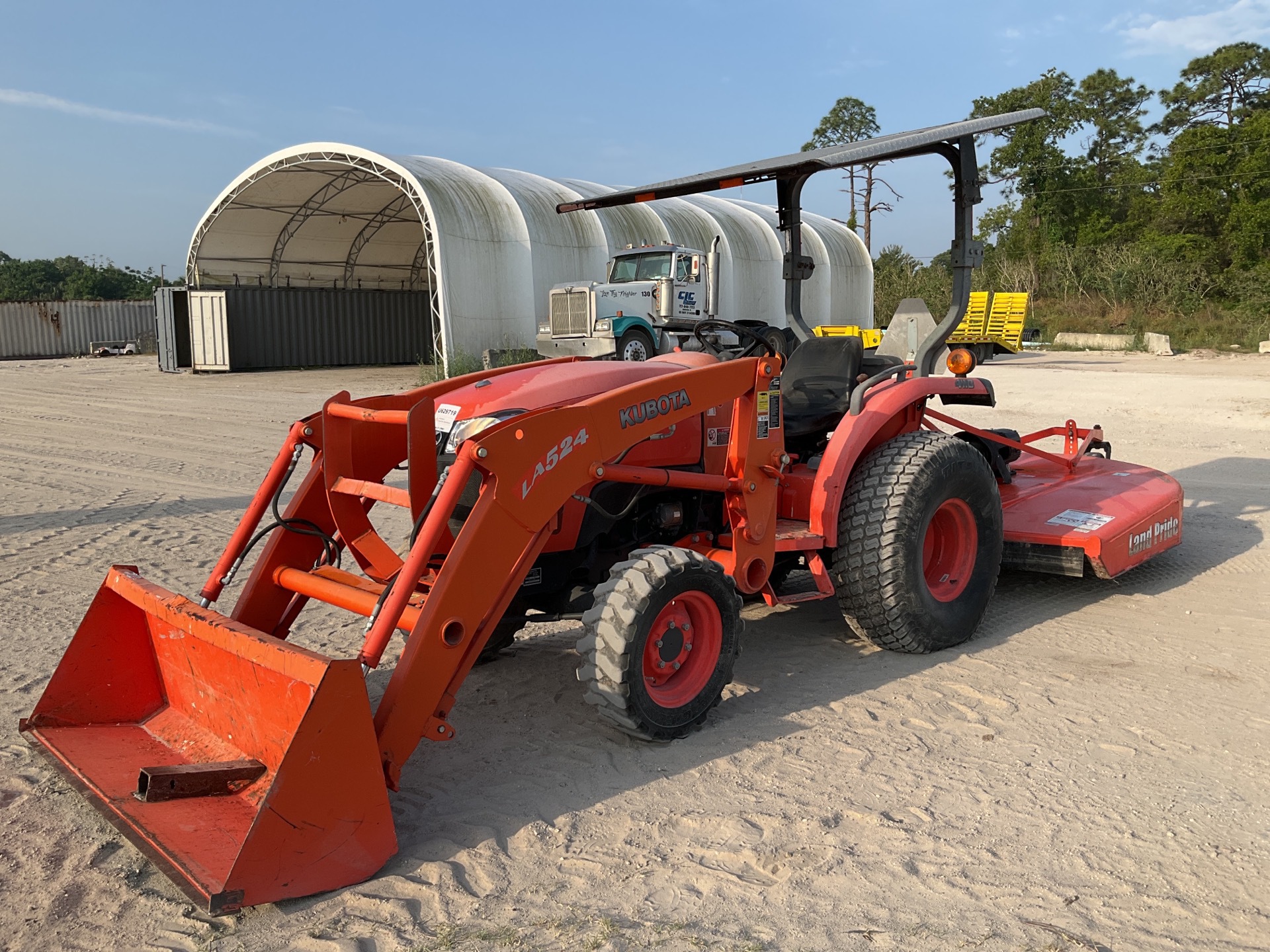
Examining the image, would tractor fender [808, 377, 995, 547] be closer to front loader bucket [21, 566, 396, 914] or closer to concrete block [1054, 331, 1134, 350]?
front loader bucket [21, 566, 396, 914]

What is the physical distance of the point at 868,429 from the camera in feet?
14.8

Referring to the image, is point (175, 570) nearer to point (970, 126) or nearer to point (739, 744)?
point (739, 744)

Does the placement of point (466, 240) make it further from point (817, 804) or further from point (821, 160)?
point (817, 804)

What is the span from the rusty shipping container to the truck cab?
67.6 feet

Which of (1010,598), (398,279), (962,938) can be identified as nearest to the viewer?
(962,938)

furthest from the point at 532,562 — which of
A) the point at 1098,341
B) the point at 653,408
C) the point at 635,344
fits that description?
the point at 1098,341

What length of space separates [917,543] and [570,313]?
597 inches

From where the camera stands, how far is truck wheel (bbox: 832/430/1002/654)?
4.39 meters

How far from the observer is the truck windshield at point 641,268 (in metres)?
18.4

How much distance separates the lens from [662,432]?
162 inches

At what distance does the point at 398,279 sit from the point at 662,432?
27.3m

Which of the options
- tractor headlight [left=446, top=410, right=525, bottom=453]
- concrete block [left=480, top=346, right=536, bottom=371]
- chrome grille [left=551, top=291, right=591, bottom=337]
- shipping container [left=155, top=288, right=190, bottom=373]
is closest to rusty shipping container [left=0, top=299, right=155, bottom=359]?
shipping container [left=155, top=288, right=190, bottom=373]

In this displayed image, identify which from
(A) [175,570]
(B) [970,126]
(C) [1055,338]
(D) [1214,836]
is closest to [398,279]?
(C) [1055,338]

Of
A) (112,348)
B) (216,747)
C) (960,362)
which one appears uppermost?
(112,348)
